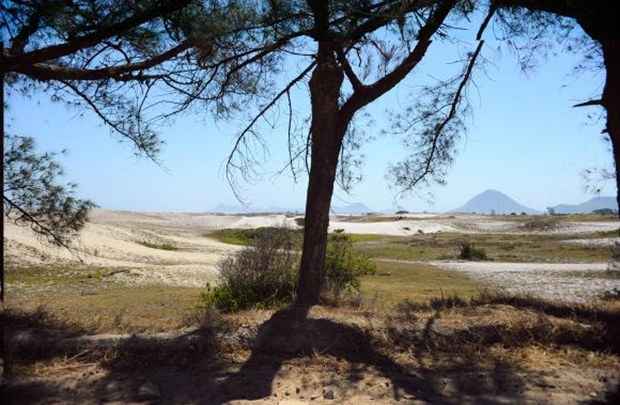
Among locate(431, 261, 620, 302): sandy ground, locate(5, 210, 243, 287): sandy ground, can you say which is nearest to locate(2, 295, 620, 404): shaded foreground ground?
locate(5, 210, 243, 287): sandy ground

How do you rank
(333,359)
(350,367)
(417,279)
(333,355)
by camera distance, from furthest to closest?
(417,279), (333,355), (333,359), (350,367)

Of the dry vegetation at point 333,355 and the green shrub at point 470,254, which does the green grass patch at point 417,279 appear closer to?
the green shrub at point 470,254

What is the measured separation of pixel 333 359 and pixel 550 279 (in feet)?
46.8

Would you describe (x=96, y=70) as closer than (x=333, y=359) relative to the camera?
No

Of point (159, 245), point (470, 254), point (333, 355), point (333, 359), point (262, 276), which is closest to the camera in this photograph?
point (333, 359)

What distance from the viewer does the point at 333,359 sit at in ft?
16.4

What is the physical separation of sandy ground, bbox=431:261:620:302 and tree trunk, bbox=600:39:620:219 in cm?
684

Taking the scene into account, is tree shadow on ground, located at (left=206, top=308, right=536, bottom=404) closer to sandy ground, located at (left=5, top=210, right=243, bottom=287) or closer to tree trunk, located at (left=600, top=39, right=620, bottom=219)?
tree trunk, located at (left=600, top=39, right=620, bottom=219)

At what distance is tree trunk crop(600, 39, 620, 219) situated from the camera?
18.4ft

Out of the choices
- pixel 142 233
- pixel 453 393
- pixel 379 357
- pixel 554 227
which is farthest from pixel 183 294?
pixel 554 227

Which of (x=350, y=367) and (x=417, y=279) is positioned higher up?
(x=350, y=367)

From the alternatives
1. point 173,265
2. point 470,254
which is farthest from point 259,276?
point 470,254

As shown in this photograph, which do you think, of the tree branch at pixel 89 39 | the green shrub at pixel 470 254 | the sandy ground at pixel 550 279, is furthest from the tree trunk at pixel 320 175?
the green shrub at pixel 470 254

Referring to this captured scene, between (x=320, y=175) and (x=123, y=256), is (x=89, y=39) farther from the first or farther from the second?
(x=123, y=256)
